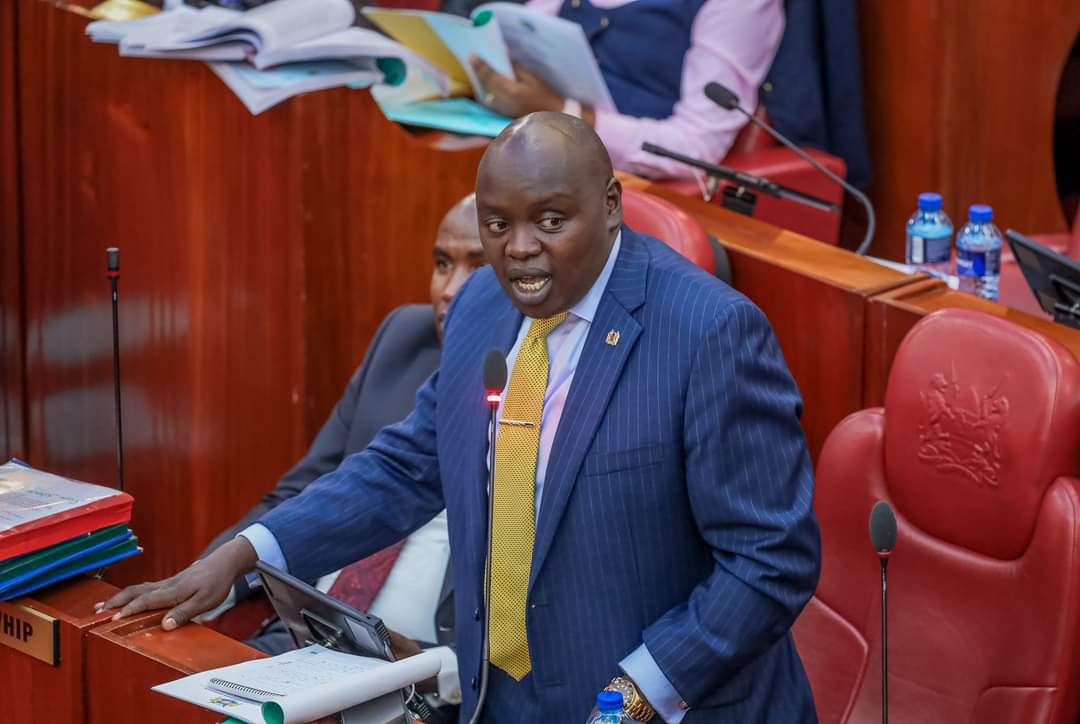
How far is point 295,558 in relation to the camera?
6.33ft

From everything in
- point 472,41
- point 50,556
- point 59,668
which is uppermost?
point 472,41

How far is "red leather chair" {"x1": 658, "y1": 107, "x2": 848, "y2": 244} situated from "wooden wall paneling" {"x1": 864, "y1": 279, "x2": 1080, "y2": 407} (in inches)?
36.3

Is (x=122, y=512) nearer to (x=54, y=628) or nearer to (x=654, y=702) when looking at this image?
(x=54, y=628)

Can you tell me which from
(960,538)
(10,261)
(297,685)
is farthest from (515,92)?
(297,685)

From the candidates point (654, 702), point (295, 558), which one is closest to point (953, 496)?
point (654, 702)

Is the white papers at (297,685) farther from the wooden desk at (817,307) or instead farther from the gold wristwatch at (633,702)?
the wooden desk at (817,307)

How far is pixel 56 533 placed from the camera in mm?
1902

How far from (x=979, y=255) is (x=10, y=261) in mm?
2231

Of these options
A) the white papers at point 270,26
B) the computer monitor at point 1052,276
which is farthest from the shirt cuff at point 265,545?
the white papers at point 270,26

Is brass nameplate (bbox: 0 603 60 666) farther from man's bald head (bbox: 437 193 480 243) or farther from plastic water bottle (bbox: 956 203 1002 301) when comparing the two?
plastic water bottle (bbox: 956 203 1002 301)

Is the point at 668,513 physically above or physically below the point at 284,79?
below

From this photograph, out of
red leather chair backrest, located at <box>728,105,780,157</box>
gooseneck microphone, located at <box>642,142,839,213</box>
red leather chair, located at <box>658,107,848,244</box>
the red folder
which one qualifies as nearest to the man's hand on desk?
the red folder

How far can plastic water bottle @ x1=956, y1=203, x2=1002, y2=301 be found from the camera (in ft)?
10.1

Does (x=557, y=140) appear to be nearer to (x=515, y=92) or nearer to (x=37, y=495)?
(x=37, y=495)
